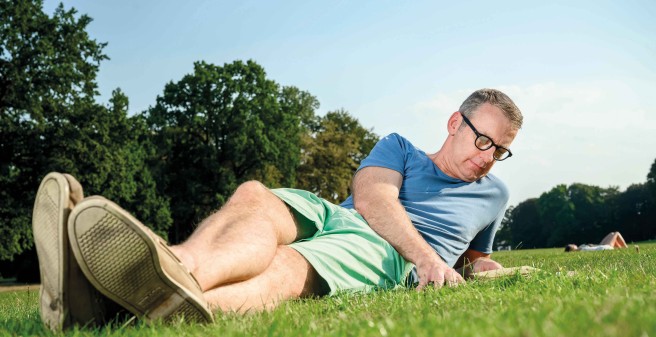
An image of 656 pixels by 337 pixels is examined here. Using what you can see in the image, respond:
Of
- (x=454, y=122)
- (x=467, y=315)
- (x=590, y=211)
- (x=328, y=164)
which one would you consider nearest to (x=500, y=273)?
(x=454, y=122)

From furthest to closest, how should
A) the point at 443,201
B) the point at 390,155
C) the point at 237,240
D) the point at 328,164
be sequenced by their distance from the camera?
the point at 328,164, the point at 390,155, the point at 443,201, the point at 237,240

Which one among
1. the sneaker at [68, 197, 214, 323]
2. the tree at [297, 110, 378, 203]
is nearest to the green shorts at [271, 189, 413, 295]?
the sneaker at [68, 197, 214, 323]

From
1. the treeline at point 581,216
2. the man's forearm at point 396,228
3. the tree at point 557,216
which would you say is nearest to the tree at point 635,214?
the treeline at point 581,216

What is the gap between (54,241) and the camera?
2.74 metres

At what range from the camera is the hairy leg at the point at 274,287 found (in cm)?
334

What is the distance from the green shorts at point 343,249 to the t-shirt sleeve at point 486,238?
107 cm

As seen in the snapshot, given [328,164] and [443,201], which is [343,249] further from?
[328,164]

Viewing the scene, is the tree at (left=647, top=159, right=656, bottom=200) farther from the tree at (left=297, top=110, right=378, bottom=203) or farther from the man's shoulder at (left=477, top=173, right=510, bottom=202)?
the man's shoulder at (left=477, top=173, right=510, bottom=202)

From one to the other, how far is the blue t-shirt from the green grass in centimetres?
91

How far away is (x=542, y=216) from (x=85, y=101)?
76790mm

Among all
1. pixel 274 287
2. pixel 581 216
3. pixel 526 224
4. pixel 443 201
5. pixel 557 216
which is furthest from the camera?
pixel 526 224

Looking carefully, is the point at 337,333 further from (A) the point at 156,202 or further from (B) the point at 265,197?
(A) the point at 156,202

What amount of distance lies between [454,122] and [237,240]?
2940 millimetres

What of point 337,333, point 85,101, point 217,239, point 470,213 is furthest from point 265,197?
point 85,101
